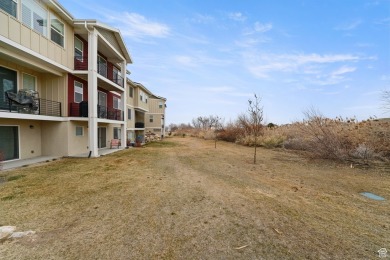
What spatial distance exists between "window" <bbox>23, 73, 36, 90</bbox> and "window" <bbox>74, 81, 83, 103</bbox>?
2.15 m

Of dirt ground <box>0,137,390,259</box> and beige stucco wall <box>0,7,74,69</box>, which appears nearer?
dirt ground <box>0,137,390,259</box>

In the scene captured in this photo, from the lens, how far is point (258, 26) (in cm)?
1382

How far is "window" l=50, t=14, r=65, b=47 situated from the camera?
10.3 m

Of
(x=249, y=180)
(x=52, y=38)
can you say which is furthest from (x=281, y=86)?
(x=52, y=38)

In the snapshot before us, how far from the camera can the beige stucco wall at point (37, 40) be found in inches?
305

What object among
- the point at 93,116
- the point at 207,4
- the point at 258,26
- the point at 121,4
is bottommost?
the point at 93,116

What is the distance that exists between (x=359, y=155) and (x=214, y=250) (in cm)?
1201

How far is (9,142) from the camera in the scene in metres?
9.35

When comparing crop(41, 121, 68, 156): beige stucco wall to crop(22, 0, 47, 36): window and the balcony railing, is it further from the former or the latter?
crop(22, 0, 47, 36): window

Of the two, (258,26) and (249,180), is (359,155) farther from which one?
(258,26)

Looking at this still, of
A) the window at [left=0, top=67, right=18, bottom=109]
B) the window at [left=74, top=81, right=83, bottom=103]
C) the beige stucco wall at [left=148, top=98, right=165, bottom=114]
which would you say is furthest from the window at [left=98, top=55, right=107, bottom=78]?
the beige stucco wall at [left=148, top=98, right=165, bottom=114]

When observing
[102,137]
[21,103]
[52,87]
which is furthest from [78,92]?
[102,137]

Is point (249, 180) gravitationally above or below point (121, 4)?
below

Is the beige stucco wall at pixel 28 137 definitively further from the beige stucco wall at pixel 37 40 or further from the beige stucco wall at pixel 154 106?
the beige stucco wall at pixel 154 106
